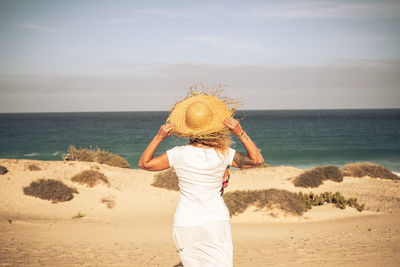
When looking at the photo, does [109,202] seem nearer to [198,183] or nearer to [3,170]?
[3,170]

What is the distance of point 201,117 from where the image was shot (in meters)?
2.77

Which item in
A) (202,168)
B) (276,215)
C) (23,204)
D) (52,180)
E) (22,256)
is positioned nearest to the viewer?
(202,168)

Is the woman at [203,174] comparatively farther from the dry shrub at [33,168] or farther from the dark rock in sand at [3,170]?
the dry shrub at [33,168]

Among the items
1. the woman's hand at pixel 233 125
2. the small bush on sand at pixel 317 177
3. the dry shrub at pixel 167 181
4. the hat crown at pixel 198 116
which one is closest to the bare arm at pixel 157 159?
the hat crown at pixel 198 116

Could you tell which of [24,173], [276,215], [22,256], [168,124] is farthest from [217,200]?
[24,173]

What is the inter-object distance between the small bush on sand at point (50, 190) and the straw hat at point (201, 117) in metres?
11.5

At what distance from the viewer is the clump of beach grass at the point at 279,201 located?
1060 centimetres

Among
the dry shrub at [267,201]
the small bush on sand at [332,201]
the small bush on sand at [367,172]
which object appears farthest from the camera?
the small bush on sand at [367,172]

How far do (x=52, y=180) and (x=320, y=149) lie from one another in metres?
32.1

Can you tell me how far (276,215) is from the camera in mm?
10273

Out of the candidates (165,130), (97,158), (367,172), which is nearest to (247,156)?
(165,130)

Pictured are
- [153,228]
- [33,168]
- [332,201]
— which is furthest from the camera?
[33,168]

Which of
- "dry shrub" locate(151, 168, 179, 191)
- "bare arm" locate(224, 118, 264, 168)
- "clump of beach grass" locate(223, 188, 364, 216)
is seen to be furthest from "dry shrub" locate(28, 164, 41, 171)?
"bare arm" locate(224, 118, 264, 168)

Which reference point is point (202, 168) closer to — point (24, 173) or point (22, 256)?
point (22, 256)
